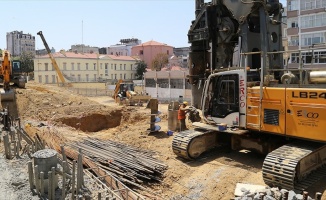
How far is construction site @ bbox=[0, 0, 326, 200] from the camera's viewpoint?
755 centimetres

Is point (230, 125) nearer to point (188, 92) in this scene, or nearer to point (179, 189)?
point (179, 189)

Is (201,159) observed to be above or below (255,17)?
below

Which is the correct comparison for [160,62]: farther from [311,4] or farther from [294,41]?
[311,4]

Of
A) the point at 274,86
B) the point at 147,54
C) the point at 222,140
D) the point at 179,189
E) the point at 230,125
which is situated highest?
the point at 147,54

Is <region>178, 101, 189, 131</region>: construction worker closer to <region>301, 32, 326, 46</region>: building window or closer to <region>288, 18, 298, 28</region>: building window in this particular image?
<region>301, 32, 326, 46</region>: building window

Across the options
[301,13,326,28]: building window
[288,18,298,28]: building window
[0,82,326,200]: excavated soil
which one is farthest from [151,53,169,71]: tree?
[0,82,326,200]: excavated soil

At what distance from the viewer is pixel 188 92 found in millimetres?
34844

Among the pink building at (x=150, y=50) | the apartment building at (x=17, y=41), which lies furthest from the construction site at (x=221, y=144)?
the apartment building at (x=17, y=41)

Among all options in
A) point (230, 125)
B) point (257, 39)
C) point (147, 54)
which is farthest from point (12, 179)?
point (147, 54)

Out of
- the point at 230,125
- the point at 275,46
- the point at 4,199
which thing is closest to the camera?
the point at 4,199

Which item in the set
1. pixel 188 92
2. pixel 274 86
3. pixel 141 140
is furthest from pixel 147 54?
pixel 274 86

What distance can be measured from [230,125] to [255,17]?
395 cm

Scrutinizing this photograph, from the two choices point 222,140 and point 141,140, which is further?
point 141,140

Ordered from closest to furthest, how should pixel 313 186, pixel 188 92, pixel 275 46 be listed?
pixel 313 186 → pixel 275 46 → pixel 188 92
